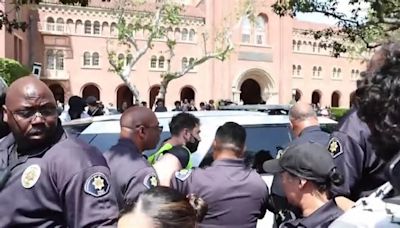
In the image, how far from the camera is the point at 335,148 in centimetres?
273

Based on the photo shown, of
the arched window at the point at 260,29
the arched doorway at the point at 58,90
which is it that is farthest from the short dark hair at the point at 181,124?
the arched window at the point at 260,29

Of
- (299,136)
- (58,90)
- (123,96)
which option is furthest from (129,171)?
(123,96)

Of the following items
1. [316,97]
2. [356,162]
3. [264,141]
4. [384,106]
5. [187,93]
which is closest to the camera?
[384,106]

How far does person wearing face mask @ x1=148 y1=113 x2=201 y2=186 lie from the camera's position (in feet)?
12.7

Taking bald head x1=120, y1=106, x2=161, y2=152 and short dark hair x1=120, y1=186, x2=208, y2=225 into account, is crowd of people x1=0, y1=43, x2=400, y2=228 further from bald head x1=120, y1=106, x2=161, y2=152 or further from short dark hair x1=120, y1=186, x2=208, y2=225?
bald head x1=120, y1=106, x2=161, y2=152

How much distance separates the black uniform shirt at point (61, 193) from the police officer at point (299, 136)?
135 cm

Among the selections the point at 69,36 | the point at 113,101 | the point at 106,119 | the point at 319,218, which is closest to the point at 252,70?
the point at 113,101

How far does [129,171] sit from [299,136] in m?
1.50

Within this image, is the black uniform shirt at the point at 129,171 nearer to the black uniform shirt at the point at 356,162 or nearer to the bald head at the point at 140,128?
the bald head at the point at 140,128

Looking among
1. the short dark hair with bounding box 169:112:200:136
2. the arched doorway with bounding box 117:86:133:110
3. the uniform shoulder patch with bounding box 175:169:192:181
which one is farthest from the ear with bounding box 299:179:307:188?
the arched doorway with bounding box 117:86:133:110

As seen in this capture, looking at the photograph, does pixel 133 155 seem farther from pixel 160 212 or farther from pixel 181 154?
pixel 160 212

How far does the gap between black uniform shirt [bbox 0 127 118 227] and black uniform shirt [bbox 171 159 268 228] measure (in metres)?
1.31

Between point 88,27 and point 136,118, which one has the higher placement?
point 88,27

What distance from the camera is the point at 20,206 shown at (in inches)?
90.7
